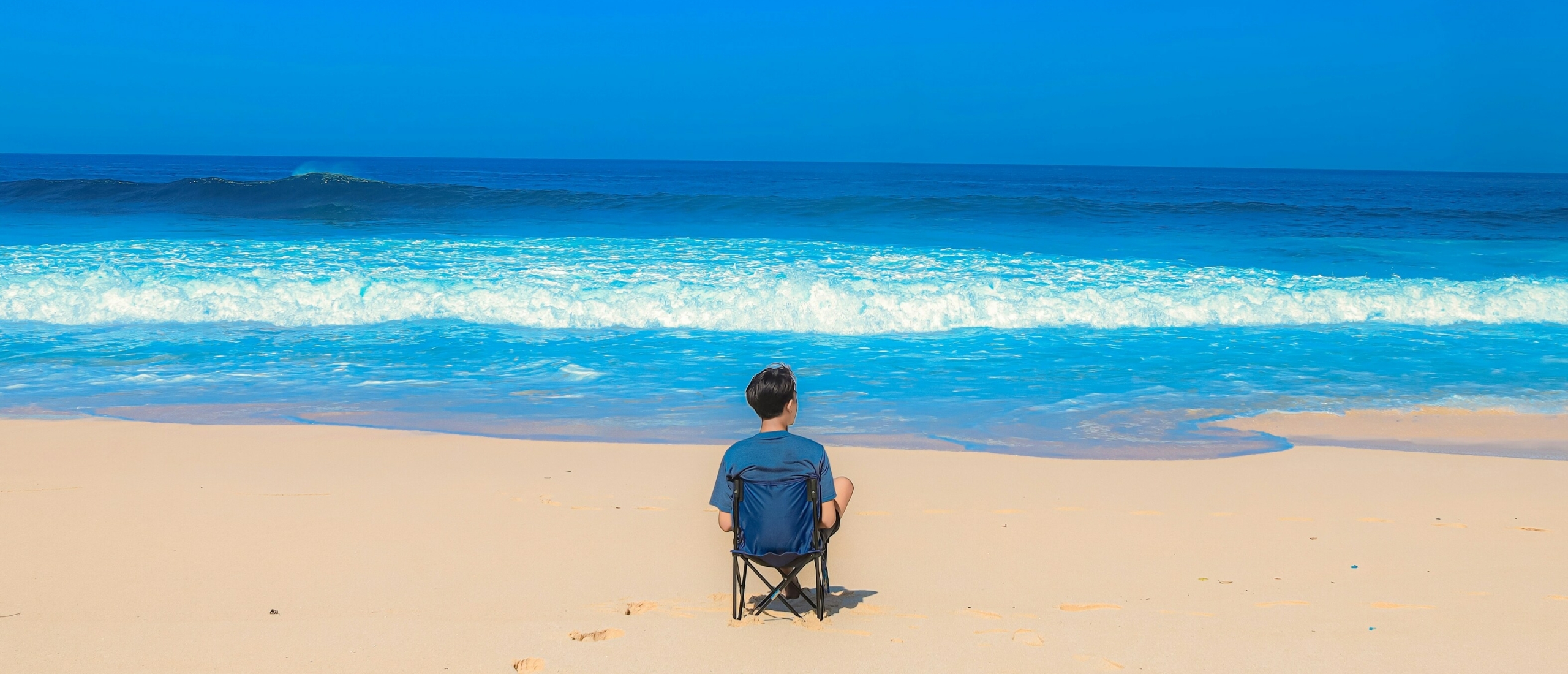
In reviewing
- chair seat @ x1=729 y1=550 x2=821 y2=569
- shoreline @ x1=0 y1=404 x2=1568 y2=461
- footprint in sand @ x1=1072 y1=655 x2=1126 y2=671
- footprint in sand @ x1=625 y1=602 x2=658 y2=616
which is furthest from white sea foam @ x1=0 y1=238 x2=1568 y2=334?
footprint in sand @ x1=1072 y1=655 x2=1126 y2=671

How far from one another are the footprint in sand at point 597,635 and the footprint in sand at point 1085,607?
62.3 inches

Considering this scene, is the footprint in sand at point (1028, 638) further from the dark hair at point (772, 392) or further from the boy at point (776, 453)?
the dark hair at point (772, 392)

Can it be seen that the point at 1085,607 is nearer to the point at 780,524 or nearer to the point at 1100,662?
the point at 1100,662

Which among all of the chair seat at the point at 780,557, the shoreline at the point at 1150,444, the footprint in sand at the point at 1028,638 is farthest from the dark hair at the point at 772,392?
the shoreline at the point at 1150,444

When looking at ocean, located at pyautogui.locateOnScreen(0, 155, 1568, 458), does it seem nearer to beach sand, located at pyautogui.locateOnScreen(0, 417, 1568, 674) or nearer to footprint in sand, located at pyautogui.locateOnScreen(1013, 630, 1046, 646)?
beach sand, located at pyautogui.locateOnScreen(0, 417, 1568, 674)

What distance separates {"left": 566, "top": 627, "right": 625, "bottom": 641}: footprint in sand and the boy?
1.70ft

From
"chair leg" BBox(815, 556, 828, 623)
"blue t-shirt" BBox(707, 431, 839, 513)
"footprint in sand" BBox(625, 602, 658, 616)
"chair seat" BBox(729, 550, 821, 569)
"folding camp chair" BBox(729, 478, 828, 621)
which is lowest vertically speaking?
"footprint in sand" BBox(625, 602, 658, 616)

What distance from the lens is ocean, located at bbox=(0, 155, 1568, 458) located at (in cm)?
704

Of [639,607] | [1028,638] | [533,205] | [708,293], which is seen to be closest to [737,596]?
[639,607]

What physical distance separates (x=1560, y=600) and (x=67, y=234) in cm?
2314

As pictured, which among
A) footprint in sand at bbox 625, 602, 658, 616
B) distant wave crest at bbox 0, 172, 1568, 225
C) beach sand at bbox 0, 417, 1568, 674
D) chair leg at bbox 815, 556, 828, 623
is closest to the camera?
beach sand at bbox 0, 417, 1568, 674

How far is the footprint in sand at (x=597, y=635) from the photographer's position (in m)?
3.34

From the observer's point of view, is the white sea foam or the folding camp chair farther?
the white sea foam

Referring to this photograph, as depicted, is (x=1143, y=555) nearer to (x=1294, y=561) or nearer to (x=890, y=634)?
(x=1294, y=561)
